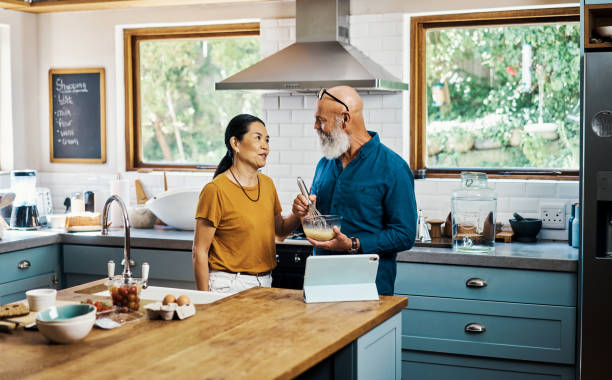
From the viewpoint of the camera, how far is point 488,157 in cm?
466

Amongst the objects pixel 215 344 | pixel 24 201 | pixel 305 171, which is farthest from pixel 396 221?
pixel 24 201

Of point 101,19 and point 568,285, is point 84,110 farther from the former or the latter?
point 568,285

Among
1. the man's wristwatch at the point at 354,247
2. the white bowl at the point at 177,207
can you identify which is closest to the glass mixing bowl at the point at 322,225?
the man's wristwatch at the point at 354,247

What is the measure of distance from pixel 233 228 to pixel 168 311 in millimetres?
655

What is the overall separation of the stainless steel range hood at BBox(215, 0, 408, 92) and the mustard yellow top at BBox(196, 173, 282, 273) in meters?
1.22

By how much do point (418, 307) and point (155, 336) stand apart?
6.82ft

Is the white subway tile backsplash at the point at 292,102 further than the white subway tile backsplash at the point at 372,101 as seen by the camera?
Yes

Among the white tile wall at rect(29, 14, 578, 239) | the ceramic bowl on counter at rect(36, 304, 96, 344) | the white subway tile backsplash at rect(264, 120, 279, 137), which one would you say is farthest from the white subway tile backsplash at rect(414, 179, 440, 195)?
the ceramic bowl on counter at rect(36, 304, 96, 344)

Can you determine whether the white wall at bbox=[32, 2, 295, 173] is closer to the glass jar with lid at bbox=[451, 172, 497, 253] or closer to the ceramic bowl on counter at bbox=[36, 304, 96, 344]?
the glass jar with lid at bbox=[451, 172, 497, 253]

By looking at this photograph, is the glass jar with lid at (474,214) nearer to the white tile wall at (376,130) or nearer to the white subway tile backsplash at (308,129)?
the white tile wall at (376,130)

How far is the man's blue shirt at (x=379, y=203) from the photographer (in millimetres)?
3096

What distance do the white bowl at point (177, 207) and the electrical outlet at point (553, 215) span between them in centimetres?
203

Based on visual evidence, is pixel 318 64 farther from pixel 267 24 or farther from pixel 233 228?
pixel 233 228

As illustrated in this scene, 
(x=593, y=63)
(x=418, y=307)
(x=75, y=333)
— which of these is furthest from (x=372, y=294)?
(x=593, y=63)
